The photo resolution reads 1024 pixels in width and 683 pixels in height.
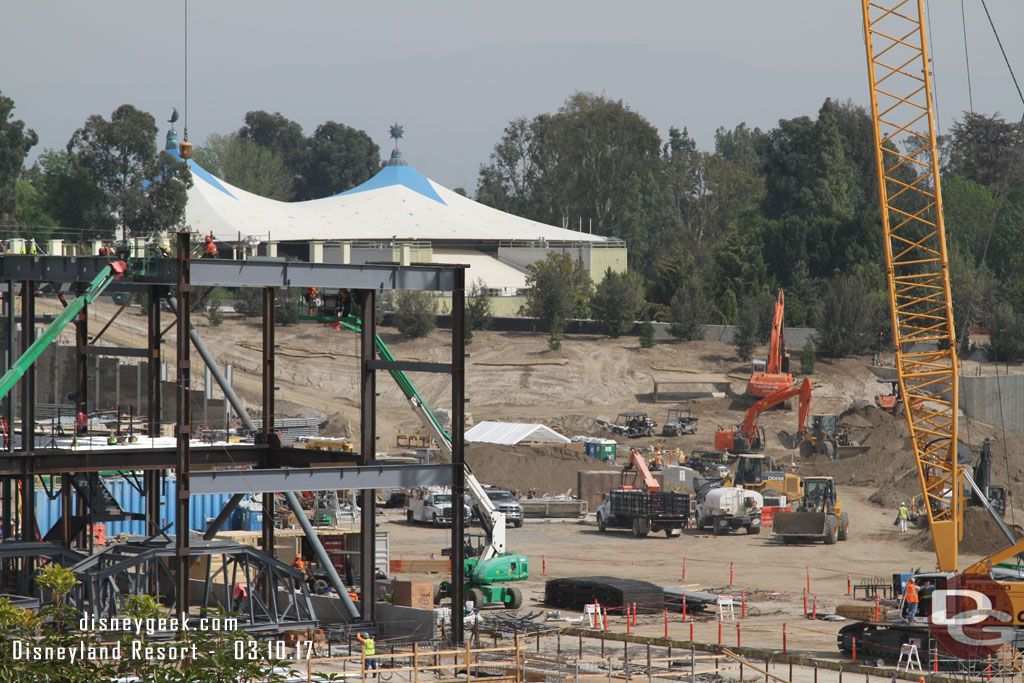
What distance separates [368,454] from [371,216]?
3781 inches

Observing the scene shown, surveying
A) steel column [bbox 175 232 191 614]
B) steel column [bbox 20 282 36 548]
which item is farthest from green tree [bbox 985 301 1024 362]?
steel column [bbox 175 232 191 614]

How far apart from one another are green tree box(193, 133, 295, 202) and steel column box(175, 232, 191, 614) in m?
144

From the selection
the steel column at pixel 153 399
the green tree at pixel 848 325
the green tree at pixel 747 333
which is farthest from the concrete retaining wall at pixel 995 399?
the steel column at pixel 153 399

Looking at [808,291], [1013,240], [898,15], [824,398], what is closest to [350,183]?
[808,291]

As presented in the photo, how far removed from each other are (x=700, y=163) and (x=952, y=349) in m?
124

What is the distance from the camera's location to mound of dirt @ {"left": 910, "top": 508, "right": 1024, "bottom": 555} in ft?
174

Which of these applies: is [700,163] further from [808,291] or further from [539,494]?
[539,494]

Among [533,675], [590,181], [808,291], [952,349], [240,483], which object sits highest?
[590,181]

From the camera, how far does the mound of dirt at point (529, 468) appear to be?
70.6 meters

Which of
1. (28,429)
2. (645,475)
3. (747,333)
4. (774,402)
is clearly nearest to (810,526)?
(645,475)

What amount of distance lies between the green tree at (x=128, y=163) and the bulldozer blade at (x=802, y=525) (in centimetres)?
6808

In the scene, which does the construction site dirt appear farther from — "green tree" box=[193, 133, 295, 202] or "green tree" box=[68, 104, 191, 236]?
"green tree" box=[193, 133, 295, 202]

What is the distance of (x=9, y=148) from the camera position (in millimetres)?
115750

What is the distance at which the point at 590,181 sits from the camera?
15338 centimetres
